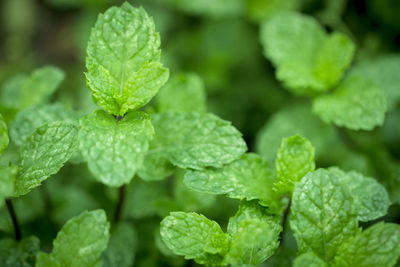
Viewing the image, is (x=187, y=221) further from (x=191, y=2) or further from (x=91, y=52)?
(x=191, y=2)

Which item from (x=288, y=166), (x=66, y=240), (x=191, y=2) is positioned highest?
(x=191, y=2)

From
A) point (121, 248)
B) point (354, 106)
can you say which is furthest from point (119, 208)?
point (354, 106)

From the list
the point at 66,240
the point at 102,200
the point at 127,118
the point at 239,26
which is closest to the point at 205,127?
the point at 127,118

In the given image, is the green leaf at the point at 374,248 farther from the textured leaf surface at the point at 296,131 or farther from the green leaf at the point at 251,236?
the textured leaf surface at the point at 296,131

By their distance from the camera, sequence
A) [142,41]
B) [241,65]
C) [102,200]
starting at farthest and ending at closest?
[241,65] → [102,200] → [142,41]

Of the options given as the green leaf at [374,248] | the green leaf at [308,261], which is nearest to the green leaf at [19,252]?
the green leaf at [308,261]

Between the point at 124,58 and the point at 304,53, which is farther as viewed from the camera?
the point at 304,53

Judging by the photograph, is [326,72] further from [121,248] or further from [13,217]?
[13,217]
